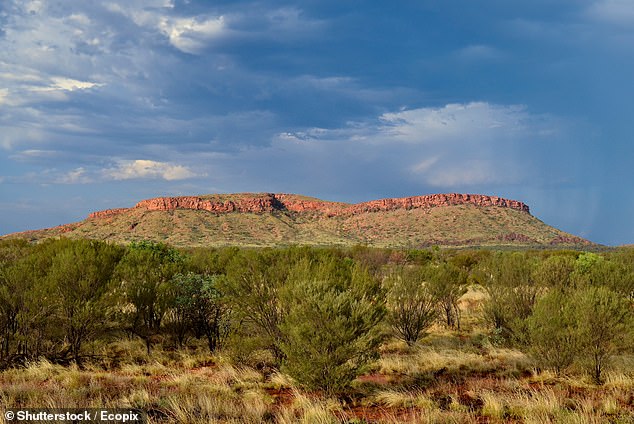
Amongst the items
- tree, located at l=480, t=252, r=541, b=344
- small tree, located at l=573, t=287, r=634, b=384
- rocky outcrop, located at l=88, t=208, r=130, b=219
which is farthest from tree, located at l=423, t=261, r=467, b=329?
rocky outcrop, located at l=88, t=208, r=130, b=219

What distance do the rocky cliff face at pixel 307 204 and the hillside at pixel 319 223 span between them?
0.96 feet

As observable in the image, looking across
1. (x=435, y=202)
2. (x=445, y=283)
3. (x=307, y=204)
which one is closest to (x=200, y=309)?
(x=445, y=283)

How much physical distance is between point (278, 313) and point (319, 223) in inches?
4659

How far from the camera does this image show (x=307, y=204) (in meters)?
149

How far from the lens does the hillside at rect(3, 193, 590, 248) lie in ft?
363

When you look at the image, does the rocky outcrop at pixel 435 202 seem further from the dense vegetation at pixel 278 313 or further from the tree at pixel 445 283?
Answer: the dense vegetation at pixel 278 313

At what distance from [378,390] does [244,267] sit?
5.68 m

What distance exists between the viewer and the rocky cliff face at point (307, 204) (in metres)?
134

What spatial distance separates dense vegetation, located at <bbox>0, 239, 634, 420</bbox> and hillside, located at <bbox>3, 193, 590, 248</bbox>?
8565 centimetres

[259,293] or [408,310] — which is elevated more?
[259,293]

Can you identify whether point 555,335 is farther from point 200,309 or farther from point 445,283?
point 200,309

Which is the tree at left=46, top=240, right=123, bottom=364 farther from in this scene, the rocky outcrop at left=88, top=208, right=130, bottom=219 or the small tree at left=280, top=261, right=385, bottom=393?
the rocky outcrop at left=88, top=208, right=130, bottom=219

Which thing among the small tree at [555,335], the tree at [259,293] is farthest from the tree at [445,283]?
the tree at [259,293]

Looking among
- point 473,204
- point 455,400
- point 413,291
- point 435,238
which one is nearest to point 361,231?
point 435,238
